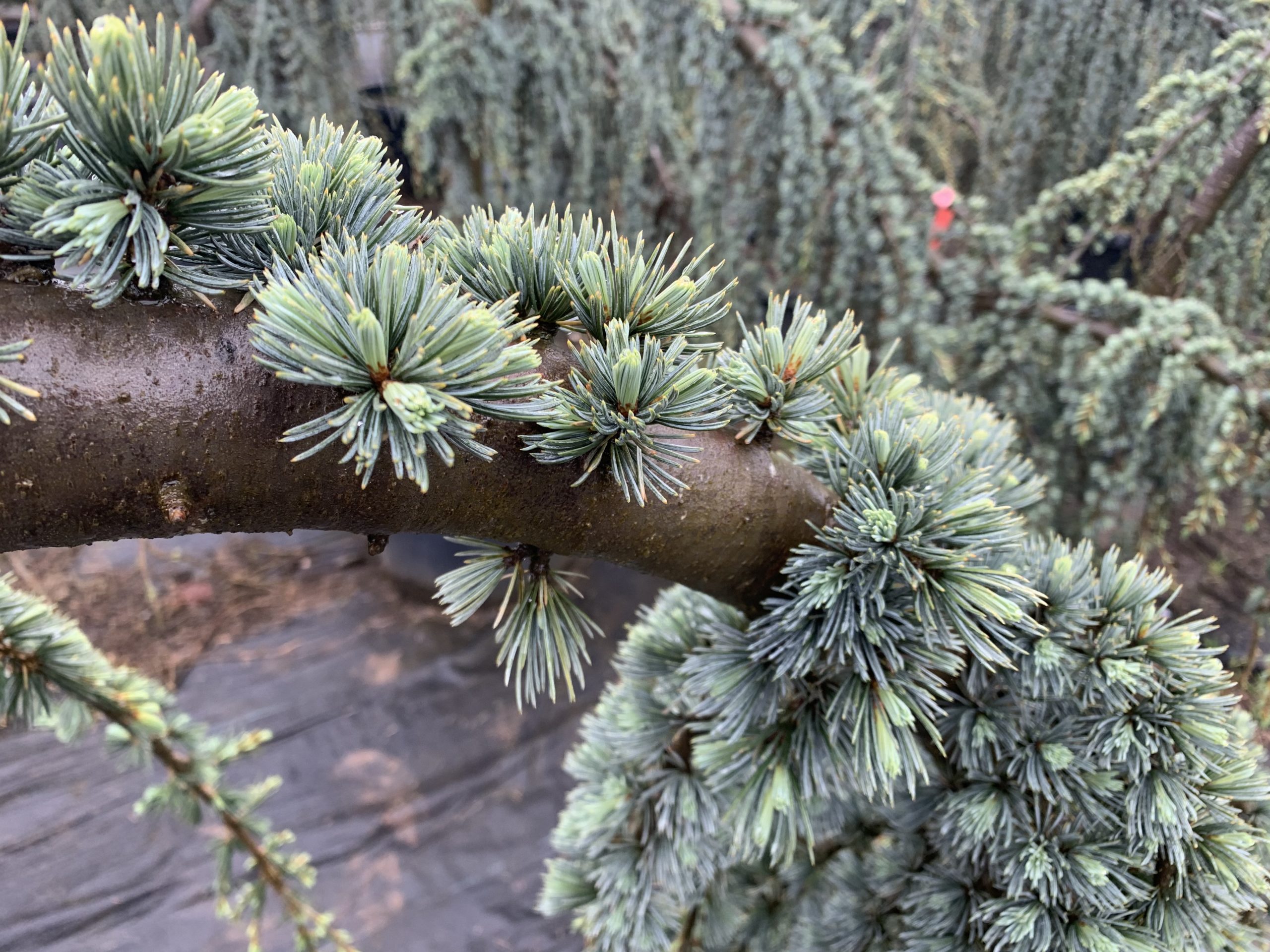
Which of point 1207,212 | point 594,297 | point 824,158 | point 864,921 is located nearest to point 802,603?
point 594,297

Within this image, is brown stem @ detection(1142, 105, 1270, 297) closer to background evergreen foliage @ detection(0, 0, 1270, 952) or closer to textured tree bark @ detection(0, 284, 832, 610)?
background evergreen foliage @ detection(0, 0, 1270, 952)

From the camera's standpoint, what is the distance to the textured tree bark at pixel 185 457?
0.32 m

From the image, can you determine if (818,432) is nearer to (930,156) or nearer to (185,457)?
(185,457)

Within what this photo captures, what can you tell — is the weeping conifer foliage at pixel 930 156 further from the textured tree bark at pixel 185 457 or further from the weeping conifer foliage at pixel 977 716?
the textured tree bark at pixel 185 457

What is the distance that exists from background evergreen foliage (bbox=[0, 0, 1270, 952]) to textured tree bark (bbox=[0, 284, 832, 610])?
0.06 ft

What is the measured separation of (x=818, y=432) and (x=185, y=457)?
0.37m

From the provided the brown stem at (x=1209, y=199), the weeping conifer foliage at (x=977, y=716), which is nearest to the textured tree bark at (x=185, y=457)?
the weeping conifer foliage at (x=977, y=716)

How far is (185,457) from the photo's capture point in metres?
0.34

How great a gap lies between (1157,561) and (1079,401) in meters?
0.77

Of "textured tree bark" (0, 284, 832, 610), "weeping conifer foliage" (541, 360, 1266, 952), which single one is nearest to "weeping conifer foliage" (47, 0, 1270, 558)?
"weeping conifer foliage" (541, 360, 1266, 952)

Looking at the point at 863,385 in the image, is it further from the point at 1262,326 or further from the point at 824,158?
the point at 1262,326

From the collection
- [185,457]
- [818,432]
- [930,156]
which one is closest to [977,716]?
[818,432]

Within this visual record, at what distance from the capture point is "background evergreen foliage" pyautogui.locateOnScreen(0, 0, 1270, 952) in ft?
1.02

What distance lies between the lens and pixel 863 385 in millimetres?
563
